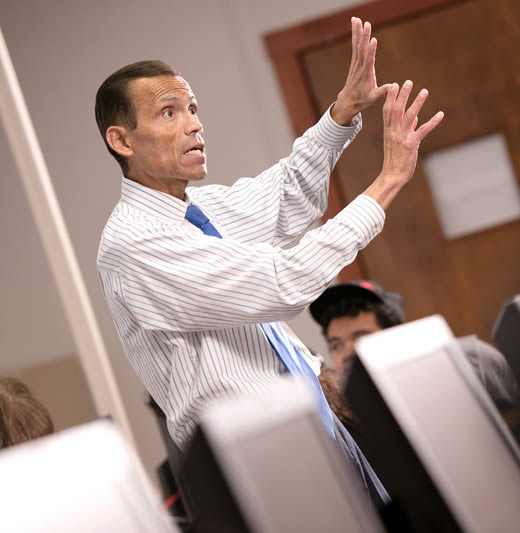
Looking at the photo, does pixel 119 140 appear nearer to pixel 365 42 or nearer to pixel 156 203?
pixel 156 203

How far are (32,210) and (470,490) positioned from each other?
1.94m

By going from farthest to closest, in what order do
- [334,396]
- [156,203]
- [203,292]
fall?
[334,396], [156,203], [203,292]

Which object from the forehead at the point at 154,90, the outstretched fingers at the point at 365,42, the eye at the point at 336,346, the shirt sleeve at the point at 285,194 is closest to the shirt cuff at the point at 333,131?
the shirt sleeve at the point at 285,194

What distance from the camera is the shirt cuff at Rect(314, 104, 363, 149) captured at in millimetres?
1261

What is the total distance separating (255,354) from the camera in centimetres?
108

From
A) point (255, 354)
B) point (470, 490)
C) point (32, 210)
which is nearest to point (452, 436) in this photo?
point (470, 490)

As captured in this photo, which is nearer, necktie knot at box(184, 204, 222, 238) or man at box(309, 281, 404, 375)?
necktie knot at box(184, 204, 222, 238)

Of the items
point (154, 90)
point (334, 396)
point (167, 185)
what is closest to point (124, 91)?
point (154, 90)

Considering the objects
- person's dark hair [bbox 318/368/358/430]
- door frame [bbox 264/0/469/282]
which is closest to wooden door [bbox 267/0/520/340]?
door frame [bbox 264/0/469/282]

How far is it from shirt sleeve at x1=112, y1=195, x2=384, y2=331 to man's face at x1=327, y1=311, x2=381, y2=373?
2.88 ft

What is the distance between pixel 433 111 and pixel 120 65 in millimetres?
1037

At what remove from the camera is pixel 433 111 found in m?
2.62

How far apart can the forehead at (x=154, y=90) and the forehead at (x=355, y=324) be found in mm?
883

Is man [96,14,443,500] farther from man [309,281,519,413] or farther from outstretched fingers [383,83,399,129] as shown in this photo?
man [309,281,519,413]
